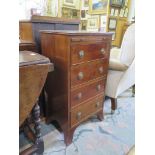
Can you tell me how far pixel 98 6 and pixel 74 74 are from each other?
9.19ft

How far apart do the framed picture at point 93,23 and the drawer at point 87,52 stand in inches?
89.0

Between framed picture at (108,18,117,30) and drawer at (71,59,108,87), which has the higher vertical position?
framed picture at (108,18,117,30)

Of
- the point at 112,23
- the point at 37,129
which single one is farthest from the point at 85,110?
the point at 112,23

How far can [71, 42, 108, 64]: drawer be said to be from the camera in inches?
56.4

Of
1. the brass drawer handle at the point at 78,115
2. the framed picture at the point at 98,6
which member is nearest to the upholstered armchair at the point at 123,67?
the brass drawer handle at the point at 78,115

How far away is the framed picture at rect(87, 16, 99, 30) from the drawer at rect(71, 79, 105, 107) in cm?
233

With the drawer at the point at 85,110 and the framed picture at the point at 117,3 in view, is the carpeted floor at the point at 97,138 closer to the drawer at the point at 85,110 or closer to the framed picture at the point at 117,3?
the drawer at the point at 85,110

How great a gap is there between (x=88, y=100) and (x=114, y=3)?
9.43 feet

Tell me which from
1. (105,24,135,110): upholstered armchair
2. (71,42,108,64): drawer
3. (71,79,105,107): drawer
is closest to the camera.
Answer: (71,42,108,64): drawer

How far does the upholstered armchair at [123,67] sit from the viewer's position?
181cm

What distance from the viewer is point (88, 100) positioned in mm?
1765

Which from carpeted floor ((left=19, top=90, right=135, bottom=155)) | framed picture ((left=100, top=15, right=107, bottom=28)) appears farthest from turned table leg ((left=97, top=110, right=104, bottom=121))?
framed picture ((left=100, top=15, right=107, bottom=28))

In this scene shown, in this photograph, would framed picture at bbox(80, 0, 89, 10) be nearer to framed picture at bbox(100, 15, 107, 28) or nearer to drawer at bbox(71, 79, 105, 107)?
framed picture at bbox(100, 15, 107, 28)
